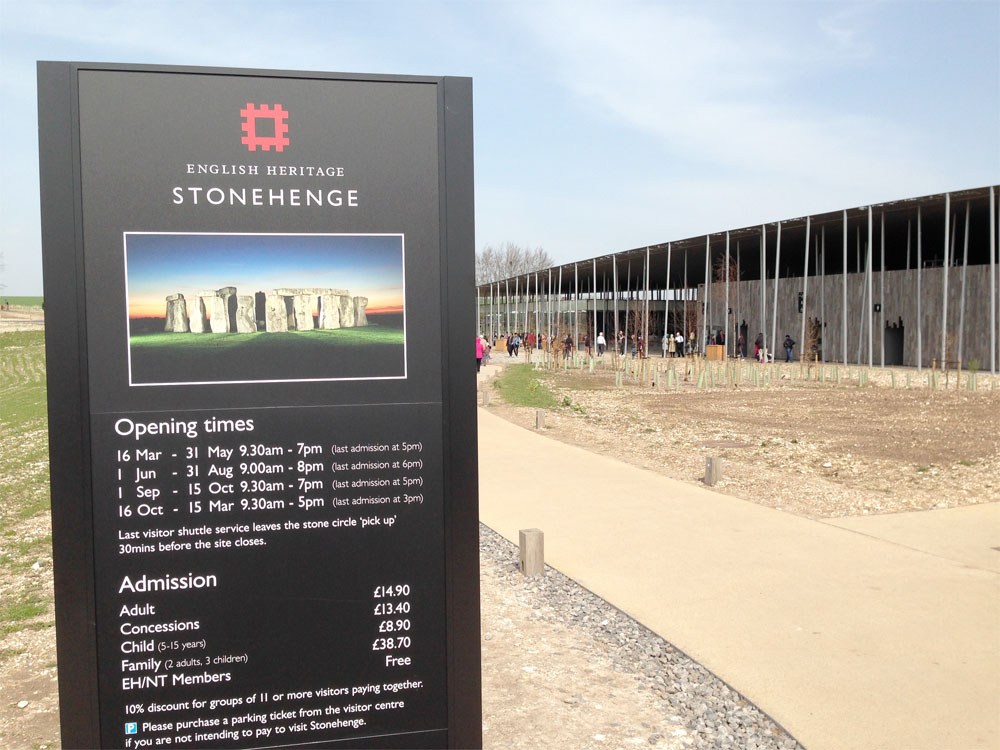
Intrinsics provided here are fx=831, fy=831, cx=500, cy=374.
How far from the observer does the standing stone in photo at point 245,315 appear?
2.92 metres

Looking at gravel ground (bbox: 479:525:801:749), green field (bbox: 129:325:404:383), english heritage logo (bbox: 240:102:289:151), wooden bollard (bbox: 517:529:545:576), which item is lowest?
gravel ground (bbox: 479:525:801:749)

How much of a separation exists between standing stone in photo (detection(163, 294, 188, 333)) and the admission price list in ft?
1.04

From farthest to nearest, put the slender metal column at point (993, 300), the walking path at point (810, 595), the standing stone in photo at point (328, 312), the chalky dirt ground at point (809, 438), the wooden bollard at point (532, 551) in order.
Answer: the slender metal column at point (993, 300), the chalky dirt ground at point (809, 438), the wooden bollard at point (532, 551), the walking path at point (810, 595), the standing stone in photo at point (328, 312)

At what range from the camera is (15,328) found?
55062mm

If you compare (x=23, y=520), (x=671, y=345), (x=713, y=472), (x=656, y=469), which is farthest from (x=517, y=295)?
(x=23, y=520)

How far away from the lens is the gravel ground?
4.17 m

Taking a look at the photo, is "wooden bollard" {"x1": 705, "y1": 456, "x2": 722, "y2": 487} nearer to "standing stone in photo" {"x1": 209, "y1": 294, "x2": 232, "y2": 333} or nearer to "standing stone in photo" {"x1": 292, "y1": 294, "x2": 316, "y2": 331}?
"standing stone in photo" {"x1": 292, "y1": 294, "x2": 316, "y2": 331}

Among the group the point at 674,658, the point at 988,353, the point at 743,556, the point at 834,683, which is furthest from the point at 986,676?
the point at 988,353

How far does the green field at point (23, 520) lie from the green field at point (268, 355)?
3611 millimetres

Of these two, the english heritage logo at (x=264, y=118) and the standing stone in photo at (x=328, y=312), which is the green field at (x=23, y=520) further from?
the english heritage logo at (x=264, y=118)

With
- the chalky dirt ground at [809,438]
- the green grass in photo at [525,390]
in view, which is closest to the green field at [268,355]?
the chalky dirt ground at [809,438]

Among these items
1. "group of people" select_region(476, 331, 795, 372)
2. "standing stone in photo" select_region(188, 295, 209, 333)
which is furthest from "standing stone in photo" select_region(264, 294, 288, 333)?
"group of people" select_region(476, 331, 795, 372)

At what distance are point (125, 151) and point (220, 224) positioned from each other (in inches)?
15.8

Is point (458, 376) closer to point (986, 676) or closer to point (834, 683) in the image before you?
point (834, 683)
